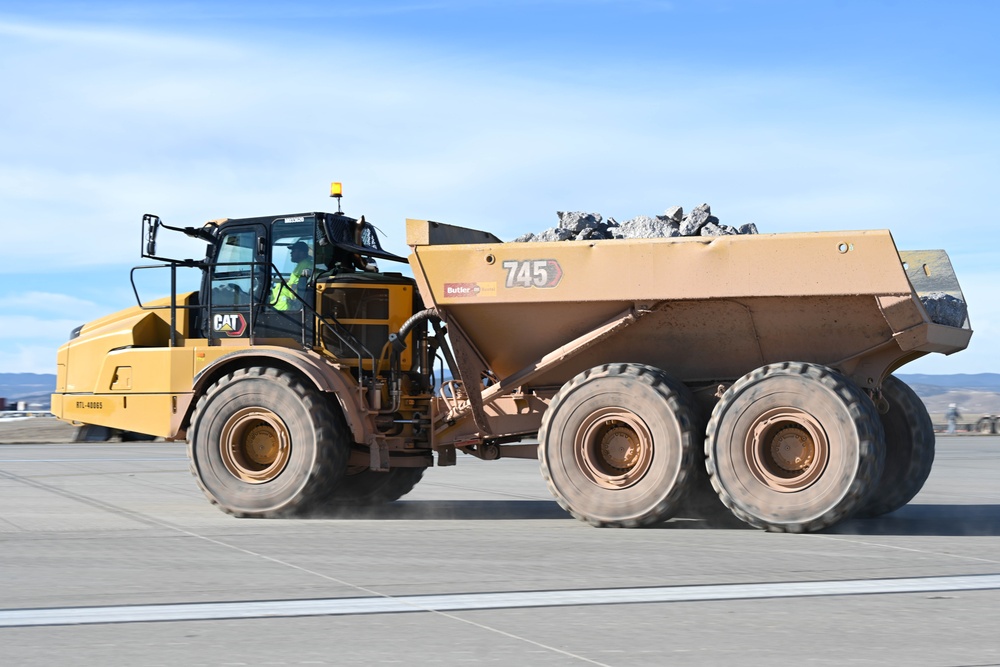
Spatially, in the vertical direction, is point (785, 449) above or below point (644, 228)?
below

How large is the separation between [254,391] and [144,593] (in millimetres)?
4552

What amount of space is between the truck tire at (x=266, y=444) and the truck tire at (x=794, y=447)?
355 centimetres

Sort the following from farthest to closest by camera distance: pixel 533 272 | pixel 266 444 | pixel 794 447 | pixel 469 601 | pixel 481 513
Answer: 1. pixel 481 513
2. pixel 266 444
3. pixel 533 272
4. pixel 794 447
5. pixel 469 601

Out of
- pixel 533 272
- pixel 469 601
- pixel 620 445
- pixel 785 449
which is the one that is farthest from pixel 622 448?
pixel 469 601

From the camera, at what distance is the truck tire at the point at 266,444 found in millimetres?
11367

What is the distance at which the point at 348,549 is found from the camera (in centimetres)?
917

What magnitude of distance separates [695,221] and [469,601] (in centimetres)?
621

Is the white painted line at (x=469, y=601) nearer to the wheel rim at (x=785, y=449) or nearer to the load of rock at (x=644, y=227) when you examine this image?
the wheel rim at (x=785, y=449)

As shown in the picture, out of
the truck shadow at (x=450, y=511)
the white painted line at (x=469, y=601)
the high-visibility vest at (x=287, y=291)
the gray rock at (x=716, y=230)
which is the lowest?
the white painted line at (x=469, y=601)

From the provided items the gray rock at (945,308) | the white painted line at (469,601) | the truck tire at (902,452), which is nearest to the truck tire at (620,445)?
the gray rock at (945,308)

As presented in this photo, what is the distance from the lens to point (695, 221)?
1213cm

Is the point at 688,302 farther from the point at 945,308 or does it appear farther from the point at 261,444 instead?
the point at 261,444

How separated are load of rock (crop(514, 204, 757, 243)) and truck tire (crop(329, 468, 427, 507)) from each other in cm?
285

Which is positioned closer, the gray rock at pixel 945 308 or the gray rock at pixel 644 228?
the gray rock at pixel 945 308
